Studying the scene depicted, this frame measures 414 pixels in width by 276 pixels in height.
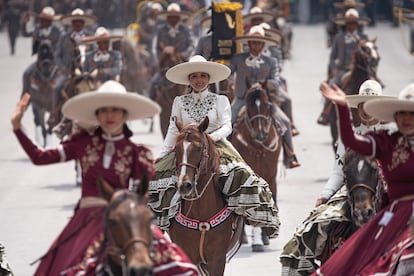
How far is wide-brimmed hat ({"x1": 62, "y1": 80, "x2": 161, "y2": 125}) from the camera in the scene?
1154 centimetres

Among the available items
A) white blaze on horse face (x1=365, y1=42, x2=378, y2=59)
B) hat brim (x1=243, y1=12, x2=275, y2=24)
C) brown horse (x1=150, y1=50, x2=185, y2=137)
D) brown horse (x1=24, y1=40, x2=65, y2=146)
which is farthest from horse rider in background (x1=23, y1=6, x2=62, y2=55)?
white blaze on horse face (x1=365, y1=42, x2=378, y2=59)

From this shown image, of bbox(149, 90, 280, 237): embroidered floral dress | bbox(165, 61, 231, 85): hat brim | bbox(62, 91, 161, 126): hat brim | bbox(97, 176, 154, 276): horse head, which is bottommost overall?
bbox(149, 90, 280, 237): embroidered floral dress

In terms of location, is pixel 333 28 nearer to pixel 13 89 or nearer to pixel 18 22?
pixel 13 89

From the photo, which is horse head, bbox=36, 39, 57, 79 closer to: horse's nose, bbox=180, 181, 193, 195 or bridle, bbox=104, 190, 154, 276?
horse's nose, bbox=180, 181, 193, 195

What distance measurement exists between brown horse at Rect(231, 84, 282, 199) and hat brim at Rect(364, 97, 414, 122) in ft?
26.0

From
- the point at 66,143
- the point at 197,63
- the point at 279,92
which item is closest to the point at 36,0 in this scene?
the point at 279,92

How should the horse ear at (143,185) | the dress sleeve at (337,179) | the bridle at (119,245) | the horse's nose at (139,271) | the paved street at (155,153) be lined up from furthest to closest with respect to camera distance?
the paved street at (155,153)
the dress sleeve at (337,179)
the horse ear at (143,185)
the bridle at (119,245)
the horse's nose at (139,271)

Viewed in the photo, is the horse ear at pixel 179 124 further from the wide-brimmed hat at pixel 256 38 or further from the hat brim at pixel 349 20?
the hat brim at pixel 349 20

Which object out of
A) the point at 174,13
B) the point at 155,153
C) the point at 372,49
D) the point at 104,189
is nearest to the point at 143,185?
the point at 104,189

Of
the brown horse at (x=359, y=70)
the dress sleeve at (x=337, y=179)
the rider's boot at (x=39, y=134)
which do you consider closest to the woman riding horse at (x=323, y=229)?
the dress sleeve at (x=337, y=179)

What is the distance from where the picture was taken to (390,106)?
12078mm

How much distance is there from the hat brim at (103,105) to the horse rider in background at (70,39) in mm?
18923

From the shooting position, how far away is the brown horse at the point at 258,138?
66.6ft

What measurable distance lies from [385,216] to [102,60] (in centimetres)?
1706
